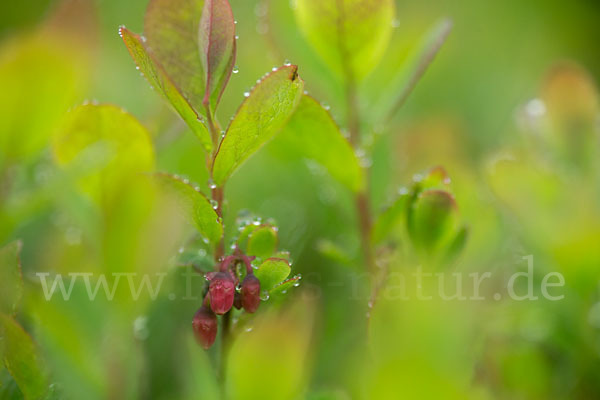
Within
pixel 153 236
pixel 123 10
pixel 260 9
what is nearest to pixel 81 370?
pixel 153 236

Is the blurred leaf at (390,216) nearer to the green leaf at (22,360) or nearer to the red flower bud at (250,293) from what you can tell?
the red flower bud at (250,293)

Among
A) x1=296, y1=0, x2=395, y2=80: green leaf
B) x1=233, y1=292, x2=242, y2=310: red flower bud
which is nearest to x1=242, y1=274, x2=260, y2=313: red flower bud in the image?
x1=233, y1=292, x2=242, y2=310: red flower bud

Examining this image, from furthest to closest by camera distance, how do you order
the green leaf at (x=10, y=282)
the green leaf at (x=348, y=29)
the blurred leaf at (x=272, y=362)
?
the green leaf at (x=348, y=29) < the green leaf at (x=10, y=282) < the blurred leaf at (x=272, y=362)

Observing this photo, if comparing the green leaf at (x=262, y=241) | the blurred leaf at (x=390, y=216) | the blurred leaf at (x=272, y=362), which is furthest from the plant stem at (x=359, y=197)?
the blurred leaf at (x=272, y=362)

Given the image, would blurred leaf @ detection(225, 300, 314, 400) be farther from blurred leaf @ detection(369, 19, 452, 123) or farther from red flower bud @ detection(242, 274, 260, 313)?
blurred leaf @ detection(369, 19, 452, 123)

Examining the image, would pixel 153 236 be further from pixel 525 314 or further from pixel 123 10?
pixel 123 10

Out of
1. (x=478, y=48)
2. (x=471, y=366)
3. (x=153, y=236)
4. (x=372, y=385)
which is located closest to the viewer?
(x=372, y=385)

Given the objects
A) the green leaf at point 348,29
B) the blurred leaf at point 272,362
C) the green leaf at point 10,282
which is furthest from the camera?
the green leaf at point 348,29
